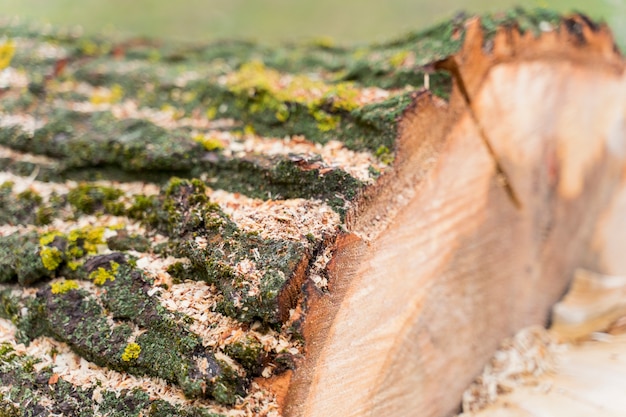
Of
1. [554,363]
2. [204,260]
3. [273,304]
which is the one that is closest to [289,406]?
[273,304]

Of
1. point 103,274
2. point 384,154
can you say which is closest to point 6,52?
point 103,274

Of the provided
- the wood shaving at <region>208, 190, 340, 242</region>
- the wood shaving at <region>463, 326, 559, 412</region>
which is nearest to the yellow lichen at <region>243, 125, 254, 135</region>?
the wood shaving at <region>208, 190, 340, 242</region>

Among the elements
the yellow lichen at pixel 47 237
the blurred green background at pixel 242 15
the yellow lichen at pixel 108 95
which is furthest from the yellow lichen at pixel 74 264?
the blurred green background at pixel 242 15

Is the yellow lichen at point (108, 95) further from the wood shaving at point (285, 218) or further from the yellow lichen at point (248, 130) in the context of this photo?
the wood shaving at point (285, 218)

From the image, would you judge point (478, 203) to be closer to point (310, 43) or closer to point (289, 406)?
point (289, 406)

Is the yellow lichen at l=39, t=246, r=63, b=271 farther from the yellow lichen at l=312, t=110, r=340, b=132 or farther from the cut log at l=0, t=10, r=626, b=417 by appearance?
the yellow lichen at l=312, t=110, r=340, b=132
